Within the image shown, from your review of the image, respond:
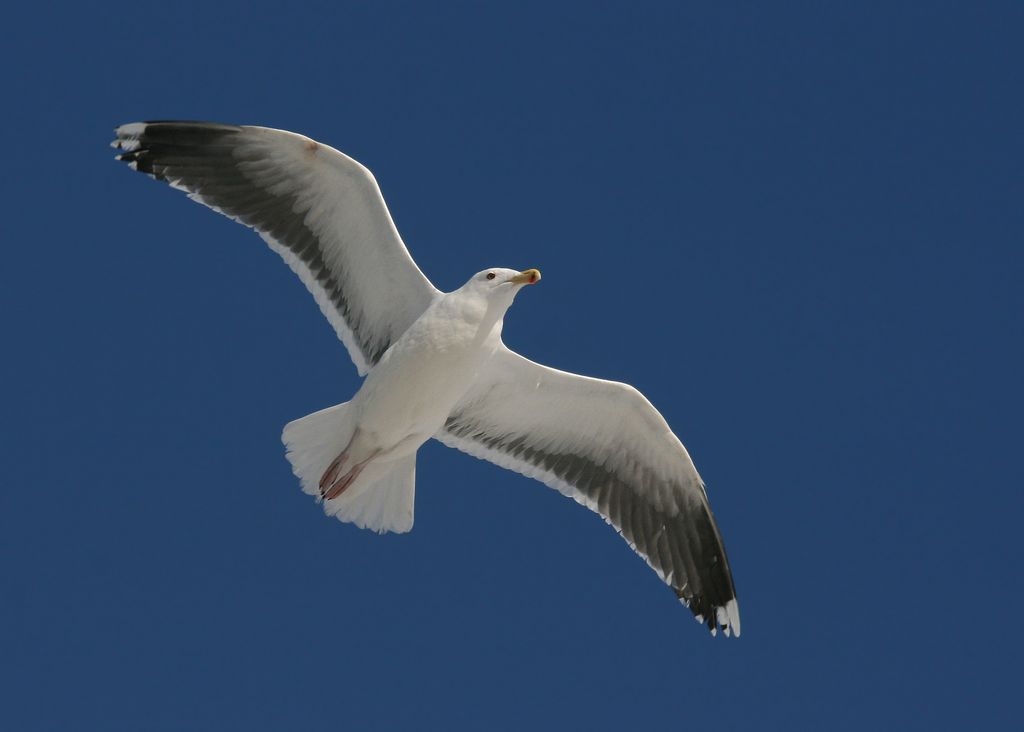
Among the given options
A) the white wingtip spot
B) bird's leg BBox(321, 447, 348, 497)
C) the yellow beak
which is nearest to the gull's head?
the yellow beak

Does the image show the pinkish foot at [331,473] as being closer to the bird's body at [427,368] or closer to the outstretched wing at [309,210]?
the bird's body at [427,368]

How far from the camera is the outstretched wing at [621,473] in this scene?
32.4 feet

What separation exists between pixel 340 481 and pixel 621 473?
2.01 meters

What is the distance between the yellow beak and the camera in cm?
901

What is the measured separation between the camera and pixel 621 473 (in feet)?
Answer: 32.9

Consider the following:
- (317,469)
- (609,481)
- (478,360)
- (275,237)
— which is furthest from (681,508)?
(275,237)

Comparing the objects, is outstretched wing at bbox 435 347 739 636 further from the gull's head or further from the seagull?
the gull's head

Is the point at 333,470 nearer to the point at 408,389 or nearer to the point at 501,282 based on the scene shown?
the point at 408,389

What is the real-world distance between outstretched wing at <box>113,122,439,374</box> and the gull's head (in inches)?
18.5

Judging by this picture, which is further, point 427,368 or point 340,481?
point 340,481

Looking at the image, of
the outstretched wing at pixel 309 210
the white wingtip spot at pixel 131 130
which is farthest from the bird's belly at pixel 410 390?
the white wingtip spot at pixel 131 130

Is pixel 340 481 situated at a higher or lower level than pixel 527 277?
lower

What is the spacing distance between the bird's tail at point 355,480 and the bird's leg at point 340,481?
0.04 metres

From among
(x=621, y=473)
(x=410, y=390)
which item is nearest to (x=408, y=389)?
(x=410, y=390)
